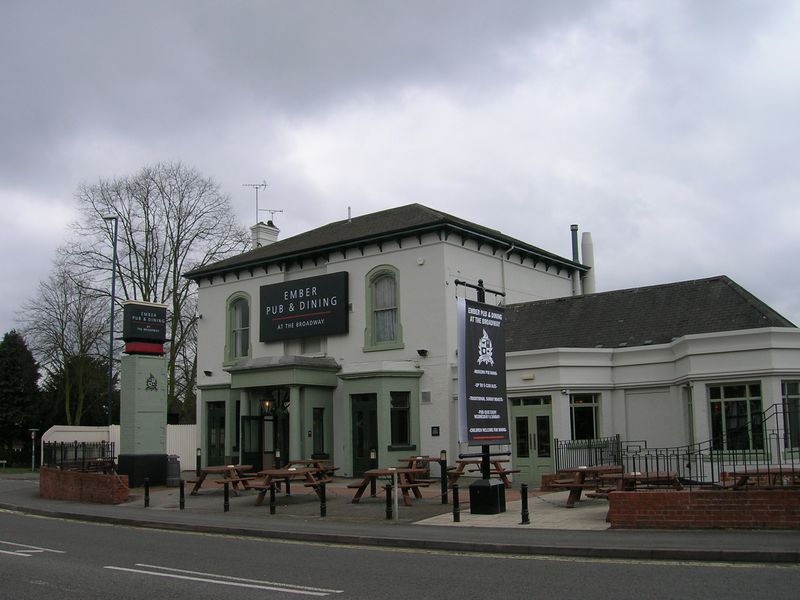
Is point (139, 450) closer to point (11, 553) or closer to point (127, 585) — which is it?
point (11, 553)

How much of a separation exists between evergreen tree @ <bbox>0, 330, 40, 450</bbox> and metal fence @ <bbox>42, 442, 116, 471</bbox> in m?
24.8

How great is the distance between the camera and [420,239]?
27703 millimetres

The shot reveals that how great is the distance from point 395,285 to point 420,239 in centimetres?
192

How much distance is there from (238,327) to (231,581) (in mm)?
24206

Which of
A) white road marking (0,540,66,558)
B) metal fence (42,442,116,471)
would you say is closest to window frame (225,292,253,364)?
metal fence (42,442,116,471)

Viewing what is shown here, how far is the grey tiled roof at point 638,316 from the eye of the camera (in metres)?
22.7

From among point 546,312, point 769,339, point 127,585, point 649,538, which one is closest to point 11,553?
point 127,585

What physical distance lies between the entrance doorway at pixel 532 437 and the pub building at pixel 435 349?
5 cm

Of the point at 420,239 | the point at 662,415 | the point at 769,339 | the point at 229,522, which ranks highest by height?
the point at 420,239

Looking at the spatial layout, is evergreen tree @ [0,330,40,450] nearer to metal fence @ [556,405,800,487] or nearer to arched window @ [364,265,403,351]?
arched window @ [364,265,403,351]

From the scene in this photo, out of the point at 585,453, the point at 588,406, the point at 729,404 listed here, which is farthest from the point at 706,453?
the point at 588,406

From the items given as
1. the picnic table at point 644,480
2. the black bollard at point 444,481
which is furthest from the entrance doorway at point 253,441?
the picnic table at point 644,480

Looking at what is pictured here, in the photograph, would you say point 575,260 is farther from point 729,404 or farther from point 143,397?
point 143,397

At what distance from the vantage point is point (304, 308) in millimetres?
30391
